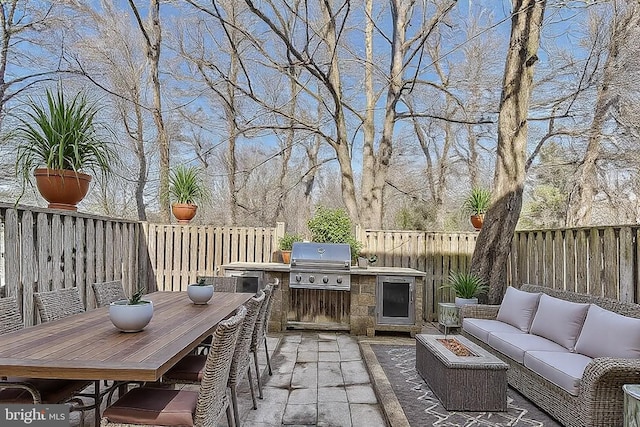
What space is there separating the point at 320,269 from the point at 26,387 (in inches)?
148

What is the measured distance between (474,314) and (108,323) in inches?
136

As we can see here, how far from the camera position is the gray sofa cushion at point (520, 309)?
3.99 metres

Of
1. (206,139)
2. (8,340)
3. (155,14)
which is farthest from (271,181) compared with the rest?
(8,340)

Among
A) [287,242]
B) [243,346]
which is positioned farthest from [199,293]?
[287,242]

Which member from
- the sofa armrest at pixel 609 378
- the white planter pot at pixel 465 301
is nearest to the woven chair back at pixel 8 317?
the sofa armrest at pixel 609 378

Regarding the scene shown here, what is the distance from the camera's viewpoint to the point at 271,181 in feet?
35.6

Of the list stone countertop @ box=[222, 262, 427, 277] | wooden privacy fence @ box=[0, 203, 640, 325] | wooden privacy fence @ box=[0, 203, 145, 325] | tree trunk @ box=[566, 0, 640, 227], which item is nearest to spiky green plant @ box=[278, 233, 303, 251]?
wooden privacy fence @ box=[0, 203, 640, 325]

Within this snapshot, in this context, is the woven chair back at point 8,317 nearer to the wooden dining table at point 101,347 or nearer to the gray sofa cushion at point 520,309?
the wooden dining table at point 101,347

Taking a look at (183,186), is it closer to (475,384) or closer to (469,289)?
(469,289)

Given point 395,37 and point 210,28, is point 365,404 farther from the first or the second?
point 210,28

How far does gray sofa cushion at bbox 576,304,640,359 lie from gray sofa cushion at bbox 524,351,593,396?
9 cm

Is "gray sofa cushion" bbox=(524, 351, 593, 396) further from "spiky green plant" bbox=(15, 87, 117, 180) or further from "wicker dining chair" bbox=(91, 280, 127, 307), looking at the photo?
"spiky green plant" bbox=(15, 87, 117, 180)

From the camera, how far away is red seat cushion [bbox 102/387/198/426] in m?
1.78

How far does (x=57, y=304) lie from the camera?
2.78 m
